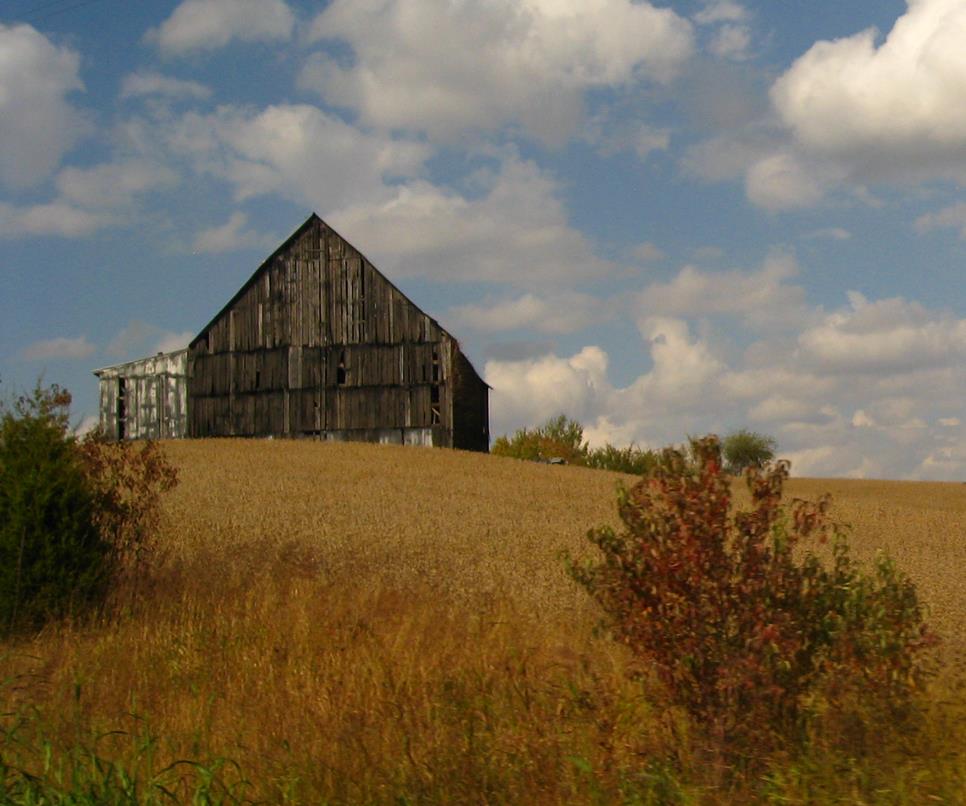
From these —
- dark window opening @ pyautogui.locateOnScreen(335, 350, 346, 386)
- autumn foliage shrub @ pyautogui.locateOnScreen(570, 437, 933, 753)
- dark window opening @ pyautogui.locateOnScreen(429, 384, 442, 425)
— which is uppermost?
dark window opening @ pyautogui.locateOnScreen(335, 350, 346, 386)

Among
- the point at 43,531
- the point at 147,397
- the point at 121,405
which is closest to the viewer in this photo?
the point at 43,531

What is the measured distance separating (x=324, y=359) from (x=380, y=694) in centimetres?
3431

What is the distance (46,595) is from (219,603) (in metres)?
2.09

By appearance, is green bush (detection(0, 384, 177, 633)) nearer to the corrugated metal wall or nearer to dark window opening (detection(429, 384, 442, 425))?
dark window opening (detection(429, 384, 442, 425))

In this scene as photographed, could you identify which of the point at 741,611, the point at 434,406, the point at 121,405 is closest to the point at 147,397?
the point at 121,405

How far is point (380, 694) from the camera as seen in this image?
7.25 meters

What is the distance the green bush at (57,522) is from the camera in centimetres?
1176

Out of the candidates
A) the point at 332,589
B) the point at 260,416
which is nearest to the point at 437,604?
the point at 332,589

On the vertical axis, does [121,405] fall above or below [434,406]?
above

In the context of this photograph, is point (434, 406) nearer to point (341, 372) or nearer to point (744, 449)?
point (341, 372)

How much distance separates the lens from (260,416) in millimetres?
41750

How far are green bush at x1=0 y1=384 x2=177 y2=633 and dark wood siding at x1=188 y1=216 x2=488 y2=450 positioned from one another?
87.9 feet

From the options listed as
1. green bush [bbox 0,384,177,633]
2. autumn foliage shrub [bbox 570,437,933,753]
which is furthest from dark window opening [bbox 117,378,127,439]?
autumn foliage shrub [bbox 570,437,933,753]

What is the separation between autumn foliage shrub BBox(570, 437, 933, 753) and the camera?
19.7 feet
